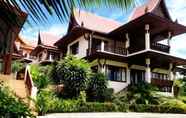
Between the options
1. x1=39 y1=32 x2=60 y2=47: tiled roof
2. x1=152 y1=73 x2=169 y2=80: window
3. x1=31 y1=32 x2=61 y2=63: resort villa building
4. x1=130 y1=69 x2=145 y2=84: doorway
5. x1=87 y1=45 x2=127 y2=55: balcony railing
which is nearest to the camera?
x1=87 y1=45 x2=127 y2=55: balcony railing

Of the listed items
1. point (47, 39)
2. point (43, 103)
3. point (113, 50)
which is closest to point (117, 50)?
point (113, 50)

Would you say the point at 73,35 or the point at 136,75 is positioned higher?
the point at 73,35

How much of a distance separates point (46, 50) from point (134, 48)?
1280 cm

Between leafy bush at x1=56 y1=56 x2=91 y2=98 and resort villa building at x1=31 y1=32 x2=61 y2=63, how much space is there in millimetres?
13934

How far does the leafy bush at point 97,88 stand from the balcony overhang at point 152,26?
18.3 feet

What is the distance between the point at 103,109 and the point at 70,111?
238 cm

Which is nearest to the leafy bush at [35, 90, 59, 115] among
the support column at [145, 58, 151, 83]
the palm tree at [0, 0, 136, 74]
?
the support column at [145, 58, 151, 83]

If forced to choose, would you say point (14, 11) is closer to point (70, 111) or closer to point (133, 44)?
point (70, 111)

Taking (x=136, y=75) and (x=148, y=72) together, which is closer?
(x=148, y=72)

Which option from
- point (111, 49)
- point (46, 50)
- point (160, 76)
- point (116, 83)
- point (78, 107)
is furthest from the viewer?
point (46, 50)

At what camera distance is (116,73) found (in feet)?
92.3

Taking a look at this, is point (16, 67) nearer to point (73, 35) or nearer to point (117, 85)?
point (73, 35)

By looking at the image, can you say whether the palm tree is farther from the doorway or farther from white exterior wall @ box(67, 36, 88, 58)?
white exterior wall @ box(67, 36, 88, 58)

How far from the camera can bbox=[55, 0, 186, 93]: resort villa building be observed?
27.0 meters
